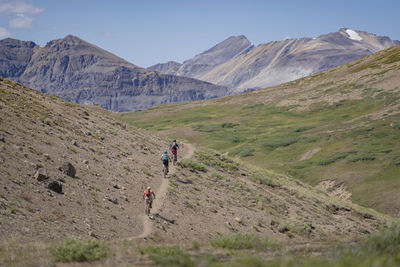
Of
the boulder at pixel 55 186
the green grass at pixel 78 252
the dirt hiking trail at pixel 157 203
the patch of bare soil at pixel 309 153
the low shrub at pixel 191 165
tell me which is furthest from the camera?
the patch of bare soil at pixel 309 153

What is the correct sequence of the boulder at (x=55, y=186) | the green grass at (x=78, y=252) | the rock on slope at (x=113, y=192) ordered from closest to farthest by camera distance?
the green grass at (x=78, y=252), the rock on slope at (x=113, y=192), the boulder at (x=55, y=186)

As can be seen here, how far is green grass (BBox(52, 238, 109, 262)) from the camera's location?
39.2ft

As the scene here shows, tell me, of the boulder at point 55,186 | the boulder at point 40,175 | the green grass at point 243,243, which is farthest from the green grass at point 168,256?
the boulder at point 40,175

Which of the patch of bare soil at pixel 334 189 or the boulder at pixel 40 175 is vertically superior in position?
the boulder at pixel 40 175

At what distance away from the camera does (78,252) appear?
39.7ft

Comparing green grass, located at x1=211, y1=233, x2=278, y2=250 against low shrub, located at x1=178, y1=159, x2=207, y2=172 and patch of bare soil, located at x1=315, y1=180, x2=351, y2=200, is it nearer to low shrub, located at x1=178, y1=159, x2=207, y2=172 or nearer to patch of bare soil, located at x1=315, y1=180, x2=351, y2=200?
low shrub, located at x1=178, y1=159, x2=207, y2=172

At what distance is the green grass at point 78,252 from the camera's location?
11.9m

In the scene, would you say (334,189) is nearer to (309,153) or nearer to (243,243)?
(309,153)

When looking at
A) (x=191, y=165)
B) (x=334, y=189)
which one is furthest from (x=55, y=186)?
(x=334, y=189)

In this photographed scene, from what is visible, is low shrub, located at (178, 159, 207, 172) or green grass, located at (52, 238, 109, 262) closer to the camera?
green grass, located at (52, 238, 109, 262)

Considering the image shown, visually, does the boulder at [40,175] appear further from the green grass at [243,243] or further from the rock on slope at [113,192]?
the green grass at [243,243]

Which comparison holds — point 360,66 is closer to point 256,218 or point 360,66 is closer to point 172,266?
point 256,218

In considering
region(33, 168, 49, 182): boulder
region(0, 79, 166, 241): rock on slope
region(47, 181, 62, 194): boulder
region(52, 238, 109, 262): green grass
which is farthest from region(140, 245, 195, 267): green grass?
region(33, 168, 49, 182): boulder

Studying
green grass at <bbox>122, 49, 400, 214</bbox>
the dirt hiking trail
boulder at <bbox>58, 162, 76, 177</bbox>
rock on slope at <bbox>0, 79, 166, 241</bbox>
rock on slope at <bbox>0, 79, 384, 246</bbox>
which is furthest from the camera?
green grass at <bbox>122, 49, 400, 214</bbox>
